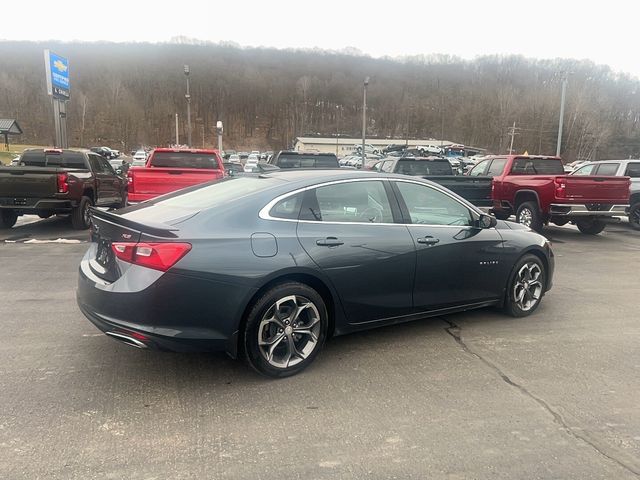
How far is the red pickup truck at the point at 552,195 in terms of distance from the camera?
10180mm

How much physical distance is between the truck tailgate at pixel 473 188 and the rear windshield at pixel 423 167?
989 mm

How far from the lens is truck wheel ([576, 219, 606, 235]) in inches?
469

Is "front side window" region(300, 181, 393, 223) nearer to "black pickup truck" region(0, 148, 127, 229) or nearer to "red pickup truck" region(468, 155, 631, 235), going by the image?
"red pickup truck" region(468, 155, 631, 235)

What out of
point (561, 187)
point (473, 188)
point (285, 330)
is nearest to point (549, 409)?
point (285, 330)

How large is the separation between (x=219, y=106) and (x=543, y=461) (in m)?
157

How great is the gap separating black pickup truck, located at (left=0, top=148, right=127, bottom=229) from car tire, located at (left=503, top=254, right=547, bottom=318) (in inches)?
334

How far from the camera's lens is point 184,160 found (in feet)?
37.0

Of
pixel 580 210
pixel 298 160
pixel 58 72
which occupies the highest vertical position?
pixel 58 72

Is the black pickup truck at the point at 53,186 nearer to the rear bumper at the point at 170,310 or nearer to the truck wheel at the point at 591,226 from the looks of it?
the rear bumper at the point at 170,310

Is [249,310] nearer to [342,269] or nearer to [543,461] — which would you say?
[342,269]

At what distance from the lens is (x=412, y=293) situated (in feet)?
14.1

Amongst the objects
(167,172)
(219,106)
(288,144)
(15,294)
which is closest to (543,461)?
(15,294)

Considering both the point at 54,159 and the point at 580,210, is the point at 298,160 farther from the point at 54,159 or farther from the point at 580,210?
the point at 580,210

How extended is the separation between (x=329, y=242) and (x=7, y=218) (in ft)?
31.7
